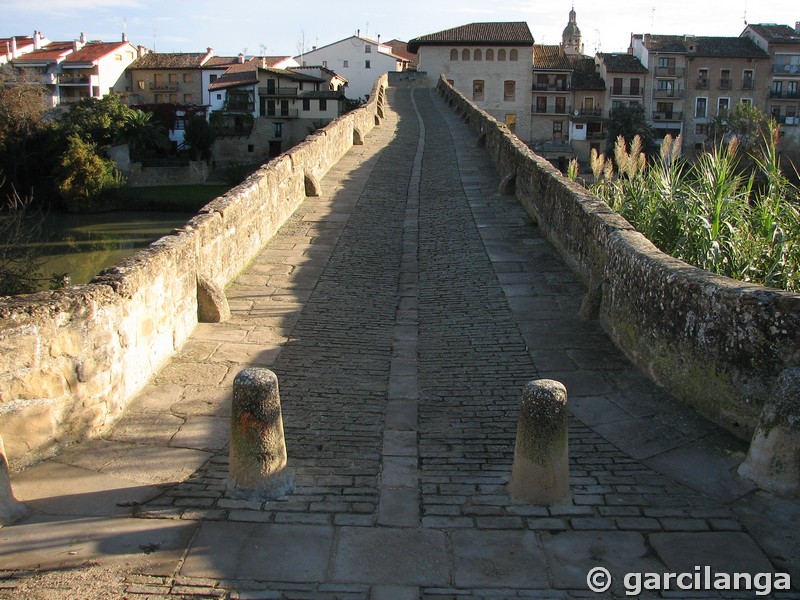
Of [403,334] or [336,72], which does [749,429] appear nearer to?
[403,334]

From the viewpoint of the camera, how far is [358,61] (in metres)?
77.6

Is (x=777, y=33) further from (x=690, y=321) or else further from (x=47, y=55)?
(x=690, y=321)

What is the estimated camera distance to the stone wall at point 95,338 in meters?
5.72

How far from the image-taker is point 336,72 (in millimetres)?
78125

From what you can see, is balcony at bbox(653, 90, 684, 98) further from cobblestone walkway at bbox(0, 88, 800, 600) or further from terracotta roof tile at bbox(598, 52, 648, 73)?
cobblestone walkway at bbox(0, 88, 800, 600)

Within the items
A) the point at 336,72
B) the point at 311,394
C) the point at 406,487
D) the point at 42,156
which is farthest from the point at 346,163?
the point at 336,72

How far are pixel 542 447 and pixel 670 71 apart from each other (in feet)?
212

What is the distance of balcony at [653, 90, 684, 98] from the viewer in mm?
64000

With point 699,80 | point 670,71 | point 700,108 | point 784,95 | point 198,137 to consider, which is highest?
point 670,71

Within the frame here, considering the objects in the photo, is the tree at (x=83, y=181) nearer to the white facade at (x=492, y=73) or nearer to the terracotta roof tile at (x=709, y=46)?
the white facade at (x=492, y=73)

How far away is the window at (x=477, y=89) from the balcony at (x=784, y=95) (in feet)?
71.9

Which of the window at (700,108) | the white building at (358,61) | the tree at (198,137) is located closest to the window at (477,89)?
the white building at (358,61)

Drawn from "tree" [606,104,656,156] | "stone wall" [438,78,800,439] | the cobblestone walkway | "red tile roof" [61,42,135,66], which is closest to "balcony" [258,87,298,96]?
"red tile roof" [61,42,135,66]

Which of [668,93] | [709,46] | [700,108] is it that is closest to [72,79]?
[668,93]
